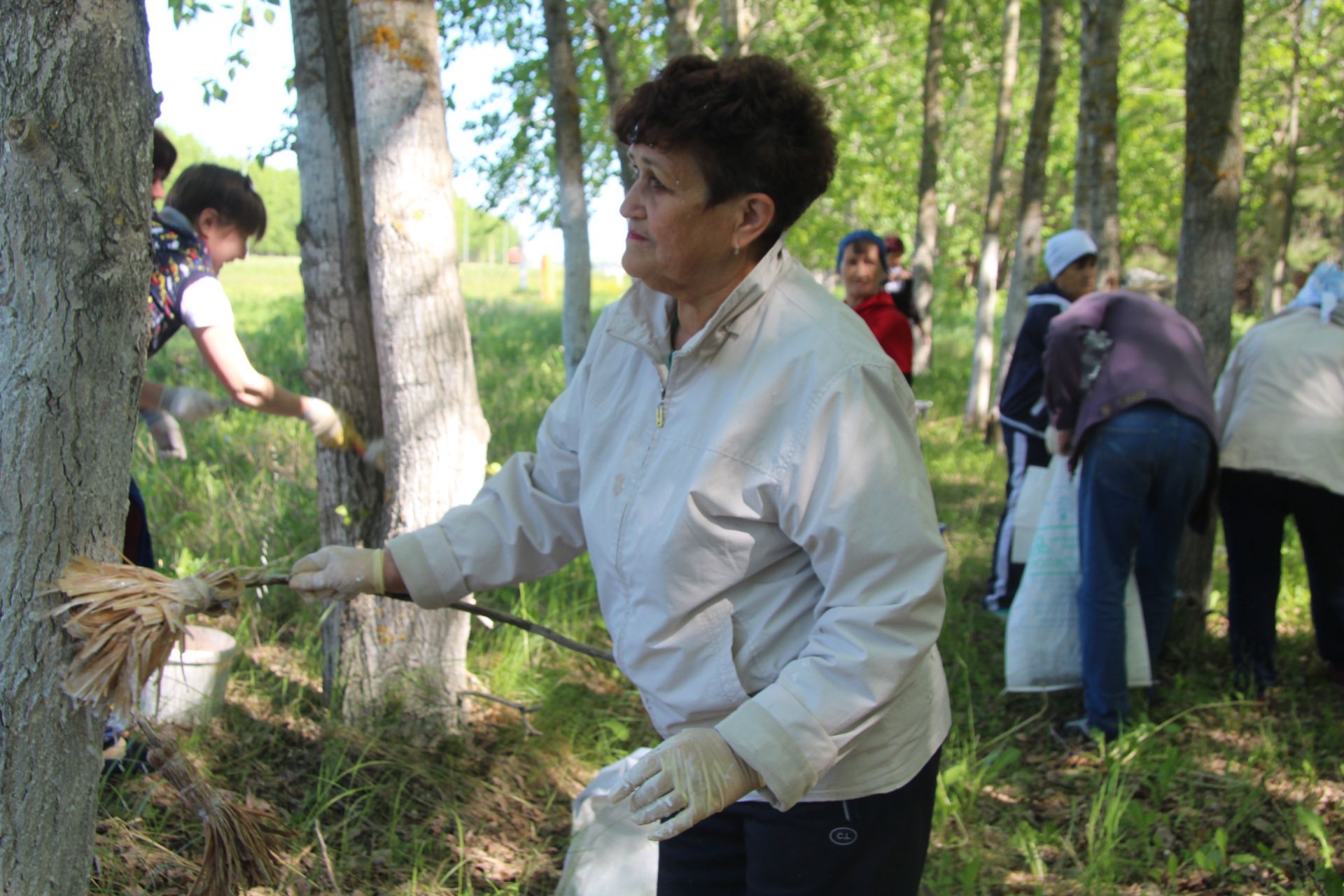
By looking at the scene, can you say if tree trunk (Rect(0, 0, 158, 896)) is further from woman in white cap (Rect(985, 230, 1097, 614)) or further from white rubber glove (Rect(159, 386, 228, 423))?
woman in white cap (Rect(985, 230, 1097, 614))

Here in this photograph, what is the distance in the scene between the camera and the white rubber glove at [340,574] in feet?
6.46

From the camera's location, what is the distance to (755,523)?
1.64 meters

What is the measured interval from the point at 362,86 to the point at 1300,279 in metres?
4.12

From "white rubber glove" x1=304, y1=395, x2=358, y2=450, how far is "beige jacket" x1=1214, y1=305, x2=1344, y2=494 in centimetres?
339

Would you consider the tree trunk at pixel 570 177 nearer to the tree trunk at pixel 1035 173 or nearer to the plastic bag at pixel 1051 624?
the tree trunk at pixel 1035 173

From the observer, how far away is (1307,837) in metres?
3.23

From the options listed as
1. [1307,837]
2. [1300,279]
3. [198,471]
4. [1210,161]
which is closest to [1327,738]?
[1307,837]

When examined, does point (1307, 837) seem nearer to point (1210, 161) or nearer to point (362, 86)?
point (1210, 161)

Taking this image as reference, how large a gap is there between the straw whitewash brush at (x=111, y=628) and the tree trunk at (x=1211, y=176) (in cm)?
422

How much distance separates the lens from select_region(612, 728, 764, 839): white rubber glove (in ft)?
4.88

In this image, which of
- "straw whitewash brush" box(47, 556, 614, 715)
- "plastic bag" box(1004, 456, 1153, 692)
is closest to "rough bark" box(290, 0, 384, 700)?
"straw whitewash brush" box(47, 556, 614, 715)

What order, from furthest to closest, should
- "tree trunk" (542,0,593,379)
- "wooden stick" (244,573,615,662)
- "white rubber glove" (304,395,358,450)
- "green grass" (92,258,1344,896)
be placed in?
"tree trunk" (542,0,593,379) < "white rubber glove" (304,395,358,450) < "green grass" (92,258,1344,896) < "wooden stick" (244,573,615,662)

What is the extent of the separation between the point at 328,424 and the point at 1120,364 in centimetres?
285

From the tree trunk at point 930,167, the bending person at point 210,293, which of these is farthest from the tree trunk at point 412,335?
the tree trunk at point 930,167
